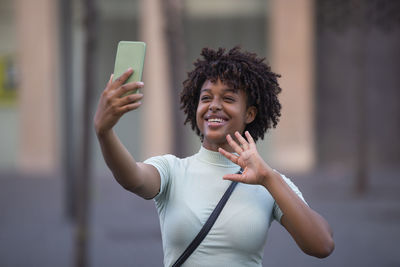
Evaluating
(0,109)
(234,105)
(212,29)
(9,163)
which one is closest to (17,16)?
(0,109)

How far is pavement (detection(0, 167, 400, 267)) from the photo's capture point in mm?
7086

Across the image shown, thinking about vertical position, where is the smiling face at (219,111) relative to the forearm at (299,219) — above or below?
above

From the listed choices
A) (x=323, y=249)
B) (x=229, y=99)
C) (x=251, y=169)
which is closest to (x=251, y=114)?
(x=229, y=99)

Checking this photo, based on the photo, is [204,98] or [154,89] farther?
[154,89]

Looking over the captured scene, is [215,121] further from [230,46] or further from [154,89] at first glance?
[230,46]

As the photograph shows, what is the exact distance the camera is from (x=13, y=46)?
18.1m

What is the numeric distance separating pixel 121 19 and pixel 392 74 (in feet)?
27.2

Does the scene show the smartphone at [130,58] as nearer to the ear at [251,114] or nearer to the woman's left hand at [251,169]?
the woman's left hand at [251,169]

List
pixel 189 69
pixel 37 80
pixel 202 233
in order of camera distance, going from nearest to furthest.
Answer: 1. pixel 202 233
2. pixel 189 69
3. pixel 37 80

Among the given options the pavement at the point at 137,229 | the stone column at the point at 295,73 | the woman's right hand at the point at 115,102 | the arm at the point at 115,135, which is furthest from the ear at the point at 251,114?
the stone column at the point at 295,73

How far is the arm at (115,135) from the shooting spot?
6.91ft

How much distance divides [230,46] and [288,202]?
588 inches

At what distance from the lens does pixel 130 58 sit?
220 centimetres

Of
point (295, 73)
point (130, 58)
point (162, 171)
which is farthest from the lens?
point (295, 73)
